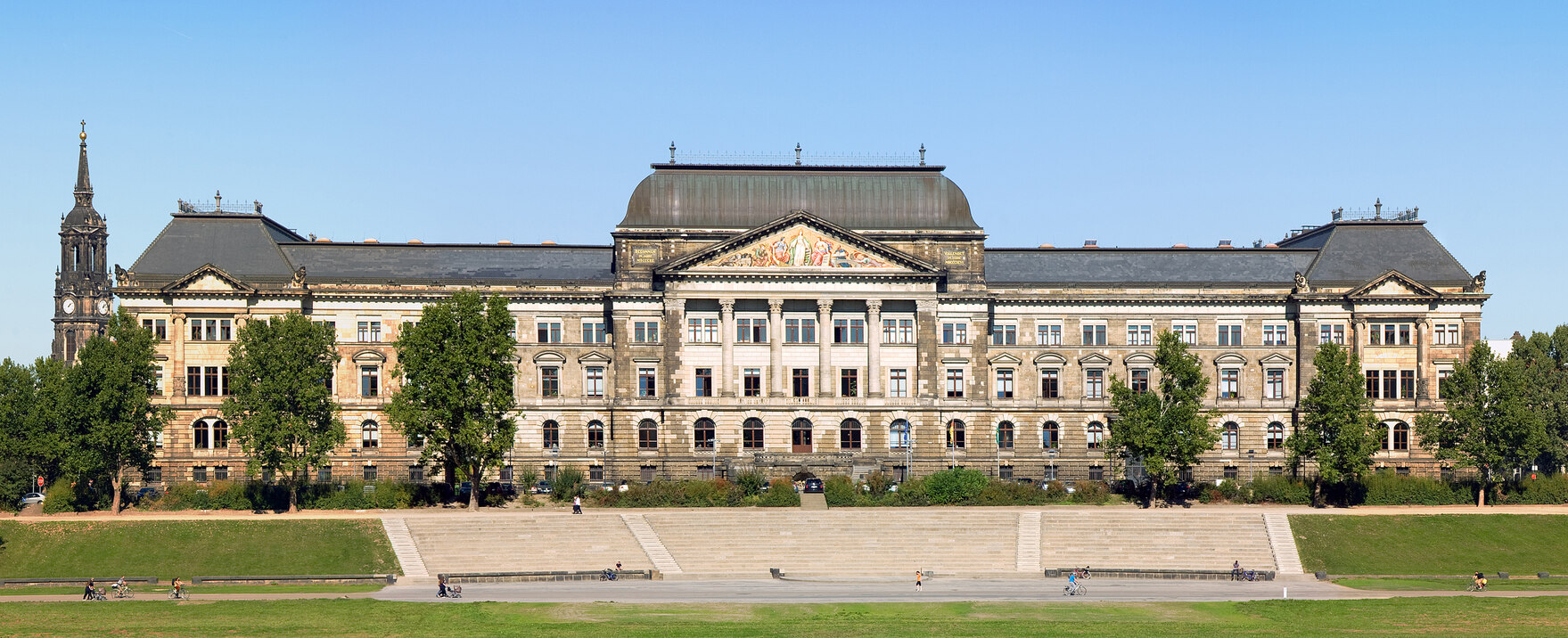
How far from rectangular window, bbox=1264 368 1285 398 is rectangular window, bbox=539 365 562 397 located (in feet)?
162

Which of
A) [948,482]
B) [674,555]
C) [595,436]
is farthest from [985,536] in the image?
[595,436]

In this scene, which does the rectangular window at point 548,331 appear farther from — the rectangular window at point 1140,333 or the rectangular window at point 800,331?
the rectangular window at point 1140,333

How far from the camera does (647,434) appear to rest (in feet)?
373

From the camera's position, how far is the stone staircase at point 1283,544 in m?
86.2

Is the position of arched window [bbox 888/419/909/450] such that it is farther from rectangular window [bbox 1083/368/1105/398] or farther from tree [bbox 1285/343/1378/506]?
tree [bbox 1285/343/1378/506]

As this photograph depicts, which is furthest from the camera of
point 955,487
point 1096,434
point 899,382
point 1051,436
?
point 1096,434

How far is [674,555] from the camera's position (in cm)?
8775

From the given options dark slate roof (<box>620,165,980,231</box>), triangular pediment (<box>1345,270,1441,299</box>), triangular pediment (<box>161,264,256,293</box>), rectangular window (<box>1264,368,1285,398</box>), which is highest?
dark slate roof (<box>620,165,980,231</box>)

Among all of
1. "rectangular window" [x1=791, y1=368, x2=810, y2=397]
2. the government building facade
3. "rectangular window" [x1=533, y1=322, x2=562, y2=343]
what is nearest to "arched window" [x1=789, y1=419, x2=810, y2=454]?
the government building facade

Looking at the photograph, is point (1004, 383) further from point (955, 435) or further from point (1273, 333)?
point (1273, 333)

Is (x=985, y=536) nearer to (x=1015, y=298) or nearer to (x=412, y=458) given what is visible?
(x=1015, y=298)

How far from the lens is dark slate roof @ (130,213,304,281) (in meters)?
114

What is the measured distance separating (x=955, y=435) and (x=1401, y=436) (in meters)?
30.9

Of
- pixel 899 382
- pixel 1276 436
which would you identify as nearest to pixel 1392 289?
pixel 1276 436
